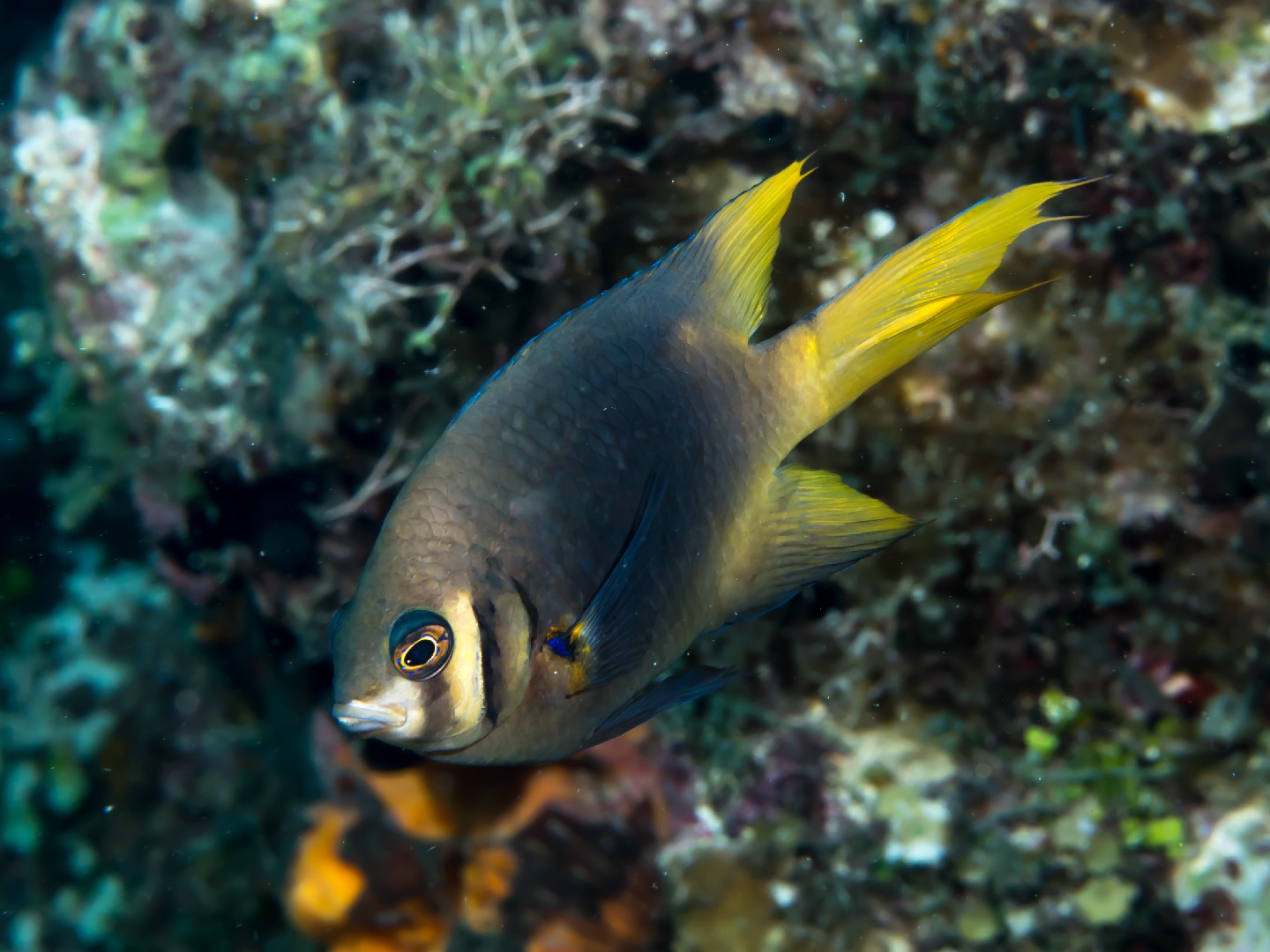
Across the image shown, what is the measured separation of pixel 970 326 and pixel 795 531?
1.53m

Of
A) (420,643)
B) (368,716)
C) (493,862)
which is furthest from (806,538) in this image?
(493,862)

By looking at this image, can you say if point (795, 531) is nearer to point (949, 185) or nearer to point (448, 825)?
point (949, 185)

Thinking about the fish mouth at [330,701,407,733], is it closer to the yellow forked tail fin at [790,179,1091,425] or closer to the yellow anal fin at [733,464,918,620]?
the yellow anal fin at [733,464,918,620]

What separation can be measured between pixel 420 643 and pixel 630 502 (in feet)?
1.78

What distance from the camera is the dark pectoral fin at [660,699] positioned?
69.9 inches

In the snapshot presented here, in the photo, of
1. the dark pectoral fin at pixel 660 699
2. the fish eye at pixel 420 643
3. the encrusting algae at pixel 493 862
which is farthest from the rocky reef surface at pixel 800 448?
the fish eye at pixel 420 643

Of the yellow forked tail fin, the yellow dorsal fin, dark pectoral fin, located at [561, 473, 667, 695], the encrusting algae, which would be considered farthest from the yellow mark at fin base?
the encrusting algae

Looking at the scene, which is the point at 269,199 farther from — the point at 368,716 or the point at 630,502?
the point at 368,716

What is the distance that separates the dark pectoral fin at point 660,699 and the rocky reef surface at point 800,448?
1709 mm

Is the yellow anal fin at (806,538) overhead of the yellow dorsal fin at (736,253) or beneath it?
beneath

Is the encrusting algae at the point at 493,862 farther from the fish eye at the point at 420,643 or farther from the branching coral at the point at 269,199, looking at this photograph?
the fish eye at the point at 420,643

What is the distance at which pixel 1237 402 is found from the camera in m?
2.93

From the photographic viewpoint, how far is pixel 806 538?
2.07 meters

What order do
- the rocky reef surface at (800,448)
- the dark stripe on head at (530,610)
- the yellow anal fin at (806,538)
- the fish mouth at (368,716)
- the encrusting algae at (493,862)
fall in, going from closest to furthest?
the fish mouth at (368,716) < the dark stripe on head at (530,610) < the yellow anal fin at (806,538) < the rocky reef surface at (800,448) < the encrusting algae at (493,862)
